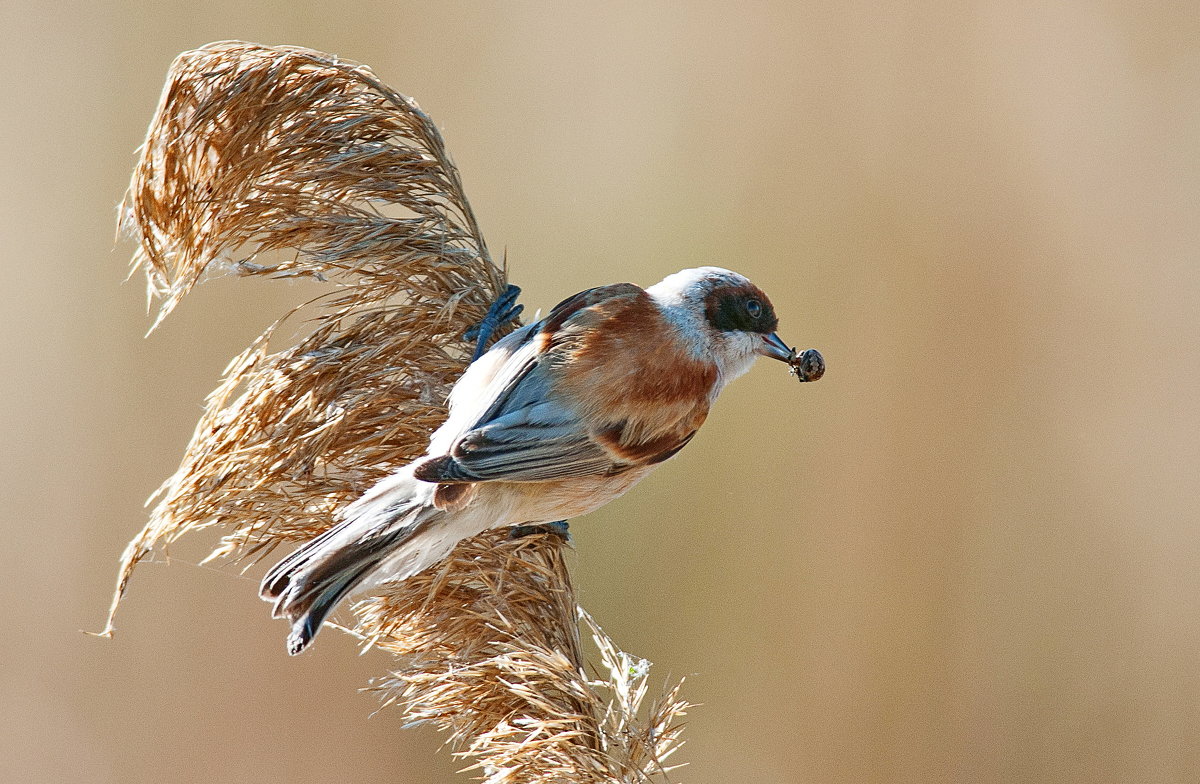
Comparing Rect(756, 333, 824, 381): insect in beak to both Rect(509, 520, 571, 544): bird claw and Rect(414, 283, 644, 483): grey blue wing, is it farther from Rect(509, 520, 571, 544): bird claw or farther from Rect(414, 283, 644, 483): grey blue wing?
Rect(509, 520, 571, 544): bird claw

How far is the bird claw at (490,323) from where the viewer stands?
2.14 meters

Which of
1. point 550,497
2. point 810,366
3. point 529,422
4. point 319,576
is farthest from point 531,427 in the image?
point 810,366

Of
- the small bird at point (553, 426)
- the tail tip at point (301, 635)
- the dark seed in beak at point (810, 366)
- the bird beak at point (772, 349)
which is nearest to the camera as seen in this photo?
the tail tip at point (301, 635)

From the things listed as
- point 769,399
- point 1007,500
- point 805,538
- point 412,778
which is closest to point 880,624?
point 805,538

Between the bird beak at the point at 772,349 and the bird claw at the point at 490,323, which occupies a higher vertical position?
the bird claw at the point at 490,323

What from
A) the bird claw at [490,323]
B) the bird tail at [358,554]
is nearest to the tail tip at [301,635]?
the bird tail at [358,554]

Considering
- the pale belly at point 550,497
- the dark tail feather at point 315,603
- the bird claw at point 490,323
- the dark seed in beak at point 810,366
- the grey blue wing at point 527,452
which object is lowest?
the dark tail feather at point 315,603

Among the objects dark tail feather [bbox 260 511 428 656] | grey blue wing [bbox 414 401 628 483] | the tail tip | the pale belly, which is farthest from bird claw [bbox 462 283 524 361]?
the tail tip

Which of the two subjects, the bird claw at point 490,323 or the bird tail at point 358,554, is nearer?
the bird tail at point 358,554

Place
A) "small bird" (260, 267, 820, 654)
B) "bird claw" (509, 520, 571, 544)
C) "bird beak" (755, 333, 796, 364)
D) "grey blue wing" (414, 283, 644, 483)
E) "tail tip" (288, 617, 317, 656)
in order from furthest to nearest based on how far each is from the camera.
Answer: "bird beak" (755, 333, 796, 364)
"bird claw" (509, 520, 571, 544)
"grey blue wing" (414, 283, 644, 483)
"small bird" (260, 267, 820, 654)
"tail tip" (288, 617, 317, 656)

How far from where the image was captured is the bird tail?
176cm

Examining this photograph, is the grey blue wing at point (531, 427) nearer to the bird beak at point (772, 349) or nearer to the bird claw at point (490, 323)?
the bird claw at point (490, 323)

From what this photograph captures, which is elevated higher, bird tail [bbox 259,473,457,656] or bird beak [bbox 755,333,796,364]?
bird beak [bbox 755,333,796,364]

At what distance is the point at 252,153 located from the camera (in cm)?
195
